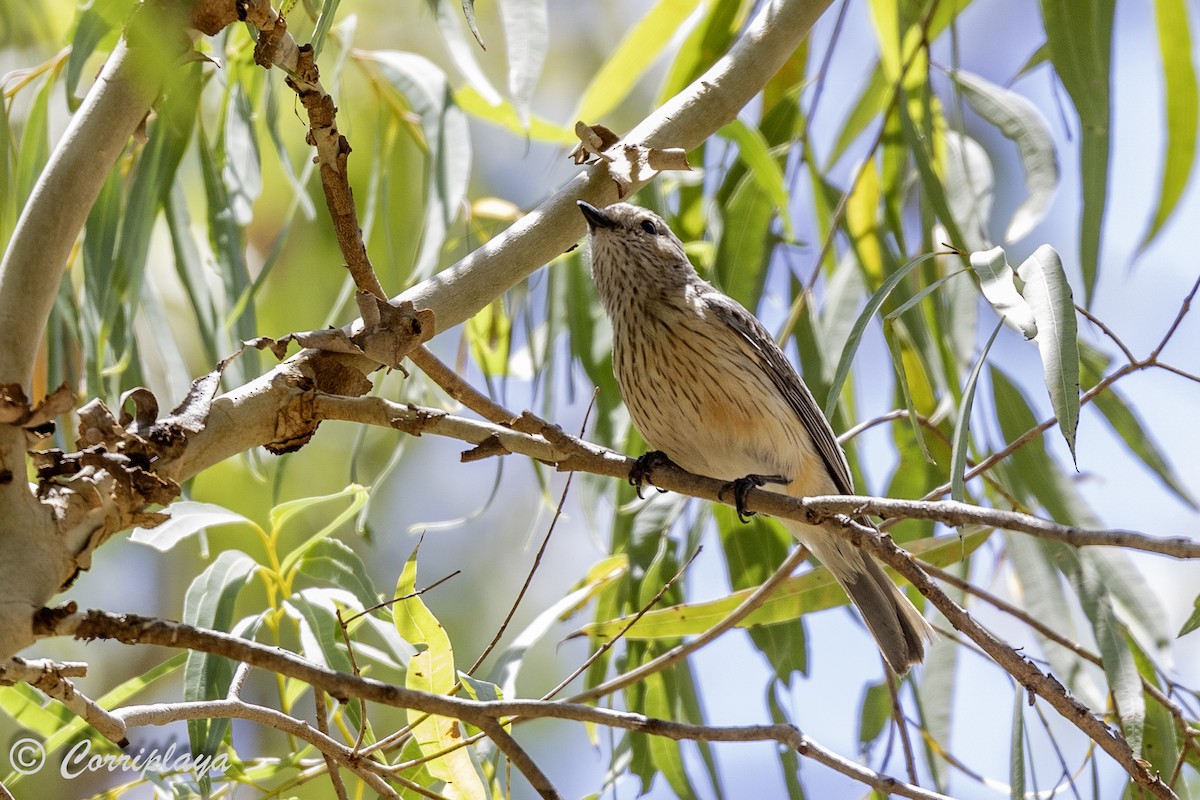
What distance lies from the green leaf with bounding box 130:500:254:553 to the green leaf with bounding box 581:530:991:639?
0.85 m

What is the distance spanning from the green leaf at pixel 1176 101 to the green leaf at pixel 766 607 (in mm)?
829

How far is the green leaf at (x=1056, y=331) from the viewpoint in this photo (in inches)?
57.4

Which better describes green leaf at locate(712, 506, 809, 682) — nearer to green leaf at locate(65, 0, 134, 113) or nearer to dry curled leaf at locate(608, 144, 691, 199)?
dry curled leaf at locate(608, 144, 691, 199)

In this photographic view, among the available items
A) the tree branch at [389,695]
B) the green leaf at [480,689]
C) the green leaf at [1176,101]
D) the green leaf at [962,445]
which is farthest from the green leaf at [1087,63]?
the green leaf at [480,689]

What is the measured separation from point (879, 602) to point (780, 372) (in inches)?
24.7

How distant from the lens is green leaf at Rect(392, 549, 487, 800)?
178cm

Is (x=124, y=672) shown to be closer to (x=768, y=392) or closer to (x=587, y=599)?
(x=587, y=599)

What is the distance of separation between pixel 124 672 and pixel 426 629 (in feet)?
10.7

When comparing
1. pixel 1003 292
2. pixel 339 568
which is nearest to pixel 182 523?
pixel 339 568

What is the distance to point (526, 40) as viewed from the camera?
7.50ft

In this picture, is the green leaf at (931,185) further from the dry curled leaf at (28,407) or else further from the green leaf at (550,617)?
the dry curled leaf at (28,407)

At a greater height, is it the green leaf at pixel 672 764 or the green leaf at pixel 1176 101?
the green leaf at pixel 1176 101

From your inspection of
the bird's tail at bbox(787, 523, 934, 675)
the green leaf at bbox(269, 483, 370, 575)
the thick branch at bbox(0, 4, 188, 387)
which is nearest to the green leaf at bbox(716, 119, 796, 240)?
the bird's tail at bbox(787, 523, 934, 675)

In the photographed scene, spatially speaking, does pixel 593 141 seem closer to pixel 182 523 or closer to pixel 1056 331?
pixel 1056 331
